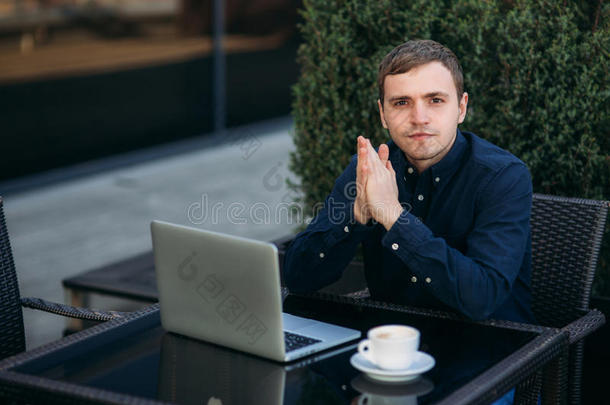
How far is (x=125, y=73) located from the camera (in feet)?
25.7

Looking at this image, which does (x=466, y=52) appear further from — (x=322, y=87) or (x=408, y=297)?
(x=408, y=297)

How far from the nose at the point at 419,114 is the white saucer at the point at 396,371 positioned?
0.74m

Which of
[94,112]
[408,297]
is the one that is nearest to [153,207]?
[94,112]

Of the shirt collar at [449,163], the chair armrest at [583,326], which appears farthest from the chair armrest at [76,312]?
the chair armrest at [583,326]

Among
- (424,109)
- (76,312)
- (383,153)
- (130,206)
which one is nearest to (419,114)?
(424,109)

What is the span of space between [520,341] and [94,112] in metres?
6.02

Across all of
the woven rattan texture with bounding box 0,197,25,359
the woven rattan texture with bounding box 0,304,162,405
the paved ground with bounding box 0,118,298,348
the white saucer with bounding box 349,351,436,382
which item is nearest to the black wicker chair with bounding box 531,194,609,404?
the white saucer with bounding box 349,351,436,382

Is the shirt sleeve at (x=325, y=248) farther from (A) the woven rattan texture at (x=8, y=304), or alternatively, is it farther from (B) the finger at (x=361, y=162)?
(A) the woven rattan texture at (x=8, y=304)

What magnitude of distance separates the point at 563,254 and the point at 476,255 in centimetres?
62

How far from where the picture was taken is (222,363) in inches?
77.3

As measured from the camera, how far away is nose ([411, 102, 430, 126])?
7.91ft

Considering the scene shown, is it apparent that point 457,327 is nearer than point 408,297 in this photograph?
Yes

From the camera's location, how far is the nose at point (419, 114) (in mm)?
2412

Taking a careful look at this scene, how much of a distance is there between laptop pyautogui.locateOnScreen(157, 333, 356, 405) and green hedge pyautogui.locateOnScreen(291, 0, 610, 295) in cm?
175
